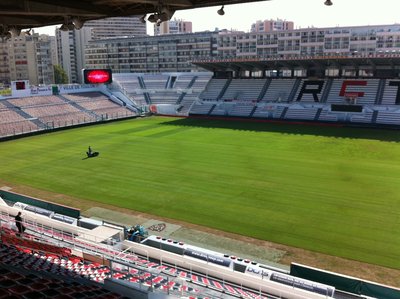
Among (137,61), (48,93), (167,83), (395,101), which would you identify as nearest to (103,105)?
(48,93)

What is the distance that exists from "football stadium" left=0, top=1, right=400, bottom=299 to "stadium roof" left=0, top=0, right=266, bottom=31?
7.73m

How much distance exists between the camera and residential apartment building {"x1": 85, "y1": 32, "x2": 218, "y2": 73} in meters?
122

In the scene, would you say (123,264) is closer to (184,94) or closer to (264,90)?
(264,90)

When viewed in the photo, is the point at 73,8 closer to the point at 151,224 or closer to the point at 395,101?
the point at 151,224

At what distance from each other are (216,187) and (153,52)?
109 metres

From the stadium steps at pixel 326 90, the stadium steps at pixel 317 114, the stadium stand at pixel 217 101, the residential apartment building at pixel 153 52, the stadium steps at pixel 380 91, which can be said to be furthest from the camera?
the residential apartment building at pixel 153 52

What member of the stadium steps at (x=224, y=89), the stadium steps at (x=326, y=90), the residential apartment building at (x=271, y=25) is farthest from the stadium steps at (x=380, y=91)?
the residential apartment building at (x=271, y=25)

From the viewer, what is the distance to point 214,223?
2031 centimetres

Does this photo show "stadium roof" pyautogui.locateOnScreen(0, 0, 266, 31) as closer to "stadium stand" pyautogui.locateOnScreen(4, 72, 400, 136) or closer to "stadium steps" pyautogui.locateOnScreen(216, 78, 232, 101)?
"stadium stand" pyautogui.locateOnScreen(4, 72, 400, 136)

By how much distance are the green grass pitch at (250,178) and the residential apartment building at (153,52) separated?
78101 mm

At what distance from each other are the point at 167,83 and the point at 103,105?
52.3 feet

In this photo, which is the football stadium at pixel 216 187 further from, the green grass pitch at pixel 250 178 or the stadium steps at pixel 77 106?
the stadium steps at pixel 77 106

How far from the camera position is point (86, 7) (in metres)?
12.9

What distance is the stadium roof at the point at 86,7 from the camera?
11680mm
